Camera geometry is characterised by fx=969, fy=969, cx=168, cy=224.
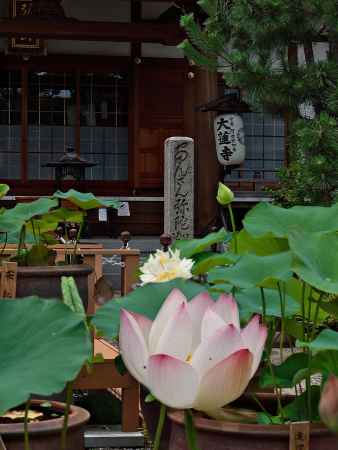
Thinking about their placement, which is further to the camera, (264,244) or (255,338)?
(264,244)

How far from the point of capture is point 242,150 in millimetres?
10414

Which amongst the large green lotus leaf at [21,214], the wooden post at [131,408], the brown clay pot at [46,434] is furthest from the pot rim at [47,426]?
the wooden post at [131,408]

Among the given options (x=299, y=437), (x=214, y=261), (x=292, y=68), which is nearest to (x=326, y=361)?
(x=299, y=437)

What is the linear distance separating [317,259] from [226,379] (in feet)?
1.10

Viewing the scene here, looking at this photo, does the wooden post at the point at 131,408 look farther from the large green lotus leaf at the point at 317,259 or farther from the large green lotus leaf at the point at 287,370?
the large green lotus leaf at the point at 317,259

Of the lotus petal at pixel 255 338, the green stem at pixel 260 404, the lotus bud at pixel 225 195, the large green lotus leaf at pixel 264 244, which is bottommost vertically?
the green stem at pixel 260 404

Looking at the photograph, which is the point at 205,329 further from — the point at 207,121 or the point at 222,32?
the point at 207,121

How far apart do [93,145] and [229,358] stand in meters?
11.7

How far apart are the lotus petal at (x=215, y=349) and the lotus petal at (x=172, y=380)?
0.01 meters

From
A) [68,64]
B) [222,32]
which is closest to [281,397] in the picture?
[222,32]

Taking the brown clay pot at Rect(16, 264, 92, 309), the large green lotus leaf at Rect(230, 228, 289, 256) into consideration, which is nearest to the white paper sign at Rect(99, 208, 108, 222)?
the brown clay pot at Rect(16, 264, 92, 309)

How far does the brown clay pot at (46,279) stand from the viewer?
9.00ft

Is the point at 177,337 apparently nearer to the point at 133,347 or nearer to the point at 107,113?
the point at 133,347

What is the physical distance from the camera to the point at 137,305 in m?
1.08
